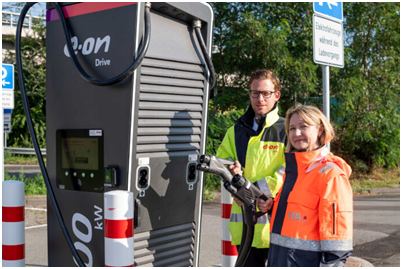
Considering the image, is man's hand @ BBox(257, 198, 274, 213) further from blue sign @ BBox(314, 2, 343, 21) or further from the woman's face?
blue sign @ BBox(314, 2, 343, 21)

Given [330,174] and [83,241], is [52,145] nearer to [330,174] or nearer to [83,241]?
[83,241]

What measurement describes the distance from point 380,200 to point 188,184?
8.56m

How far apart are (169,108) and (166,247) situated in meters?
1.00

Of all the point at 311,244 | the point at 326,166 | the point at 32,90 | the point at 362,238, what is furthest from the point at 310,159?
the point at 32,90

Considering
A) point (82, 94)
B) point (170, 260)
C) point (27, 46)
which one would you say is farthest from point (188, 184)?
point (27, 46)

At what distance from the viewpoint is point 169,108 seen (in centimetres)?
324

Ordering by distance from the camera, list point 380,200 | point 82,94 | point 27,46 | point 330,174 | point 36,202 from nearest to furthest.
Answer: point 330,174, point 82,94, point 36,202, point 380,200, point 27,46

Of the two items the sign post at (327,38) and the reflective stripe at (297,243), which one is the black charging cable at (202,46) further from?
the reflective stripe at (297,243)

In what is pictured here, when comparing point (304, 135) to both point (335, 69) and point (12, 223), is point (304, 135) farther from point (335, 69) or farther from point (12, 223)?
point (335, 69)

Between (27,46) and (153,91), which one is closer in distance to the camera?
(153,91)

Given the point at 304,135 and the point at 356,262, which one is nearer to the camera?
the point at 304,135

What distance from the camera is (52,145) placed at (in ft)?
10.9

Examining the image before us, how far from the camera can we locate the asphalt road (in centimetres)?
560

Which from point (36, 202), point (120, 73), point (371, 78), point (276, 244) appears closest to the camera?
point (276, 244)
